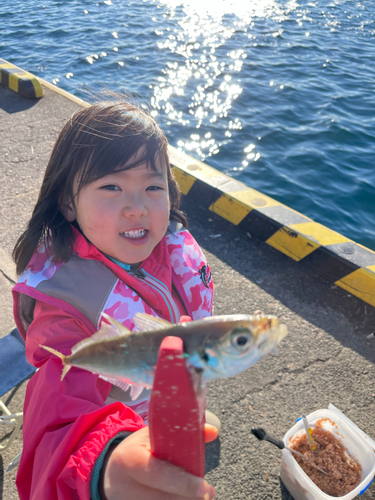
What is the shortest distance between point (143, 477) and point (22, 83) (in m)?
7.16

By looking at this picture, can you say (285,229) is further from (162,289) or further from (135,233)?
(135,233)

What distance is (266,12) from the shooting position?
15.0m

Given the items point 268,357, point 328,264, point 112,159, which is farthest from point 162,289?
point 328,264

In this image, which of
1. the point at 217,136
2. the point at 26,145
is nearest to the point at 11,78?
the point at 26,145

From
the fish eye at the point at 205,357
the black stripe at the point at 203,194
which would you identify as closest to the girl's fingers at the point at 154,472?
the fish eye at the point at 205,357

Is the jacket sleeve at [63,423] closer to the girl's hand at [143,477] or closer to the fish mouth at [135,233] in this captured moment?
the girl's hand at [143,477]

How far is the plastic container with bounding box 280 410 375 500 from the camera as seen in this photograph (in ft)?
7.18

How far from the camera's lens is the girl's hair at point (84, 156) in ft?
5.98

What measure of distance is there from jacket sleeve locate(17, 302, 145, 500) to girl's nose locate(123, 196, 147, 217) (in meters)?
0.53

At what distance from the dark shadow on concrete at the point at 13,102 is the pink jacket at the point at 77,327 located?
17.5ft

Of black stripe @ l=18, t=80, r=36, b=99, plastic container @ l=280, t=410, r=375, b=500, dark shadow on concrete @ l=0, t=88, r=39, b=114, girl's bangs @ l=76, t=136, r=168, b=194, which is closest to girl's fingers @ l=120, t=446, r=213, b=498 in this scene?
girl's bangs @ l=76, t=136, r=168, b=194

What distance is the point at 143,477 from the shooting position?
1.08m

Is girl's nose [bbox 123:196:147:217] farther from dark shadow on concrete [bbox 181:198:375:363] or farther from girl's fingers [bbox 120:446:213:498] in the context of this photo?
dark shadow on concrete [bbox 181:198:375:363]

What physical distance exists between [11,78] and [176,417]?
301 inches
